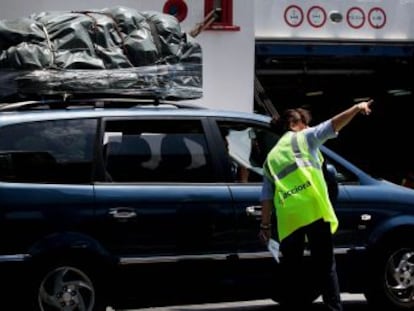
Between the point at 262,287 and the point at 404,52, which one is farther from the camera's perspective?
the point at 404,52

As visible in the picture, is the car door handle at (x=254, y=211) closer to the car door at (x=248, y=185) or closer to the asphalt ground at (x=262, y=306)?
the car door at (x=248, y=185)

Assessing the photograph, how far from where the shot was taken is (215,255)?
6590 mm

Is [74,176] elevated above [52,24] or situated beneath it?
situated beneath

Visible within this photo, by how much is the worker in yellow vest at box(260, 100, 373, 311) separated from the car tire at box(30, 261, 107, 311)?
1.31 meters

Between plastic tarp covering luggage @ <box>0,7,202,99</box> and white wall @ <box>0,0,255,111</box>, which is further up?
plastic tarp covering luggage @ <box>0,7,202,99</box>

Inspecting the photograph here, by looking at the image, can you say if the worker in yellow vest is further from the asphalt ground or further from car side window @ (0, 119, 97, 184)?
the asphalt ground

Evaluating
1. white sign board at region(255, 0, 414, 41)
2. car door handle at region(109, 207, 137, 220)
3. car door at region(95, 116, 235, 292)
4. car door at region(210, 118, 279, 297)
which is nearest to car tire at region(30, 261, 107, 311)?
car door at region(95, 116, 235, 292)

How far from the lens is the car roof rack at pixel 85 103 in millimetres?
6695

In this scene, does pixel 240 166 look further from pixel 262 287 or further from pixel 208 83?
pixel 208 83

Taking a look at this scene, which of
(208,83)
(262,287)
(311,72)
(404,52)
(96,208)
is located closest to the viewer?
(96,208)

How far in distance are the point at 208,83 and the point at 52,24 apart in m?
6.67

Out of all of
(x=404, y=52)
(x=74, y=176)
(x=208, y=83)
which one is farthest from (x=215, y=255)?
(x=404, y=52)

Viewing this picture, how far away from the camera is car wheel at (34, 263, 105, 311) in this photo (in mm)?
6215

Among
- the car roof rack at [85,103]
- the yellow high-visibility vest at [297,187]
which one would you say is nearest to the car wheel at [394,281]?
the yellow high-visibility vest at [297,187]
